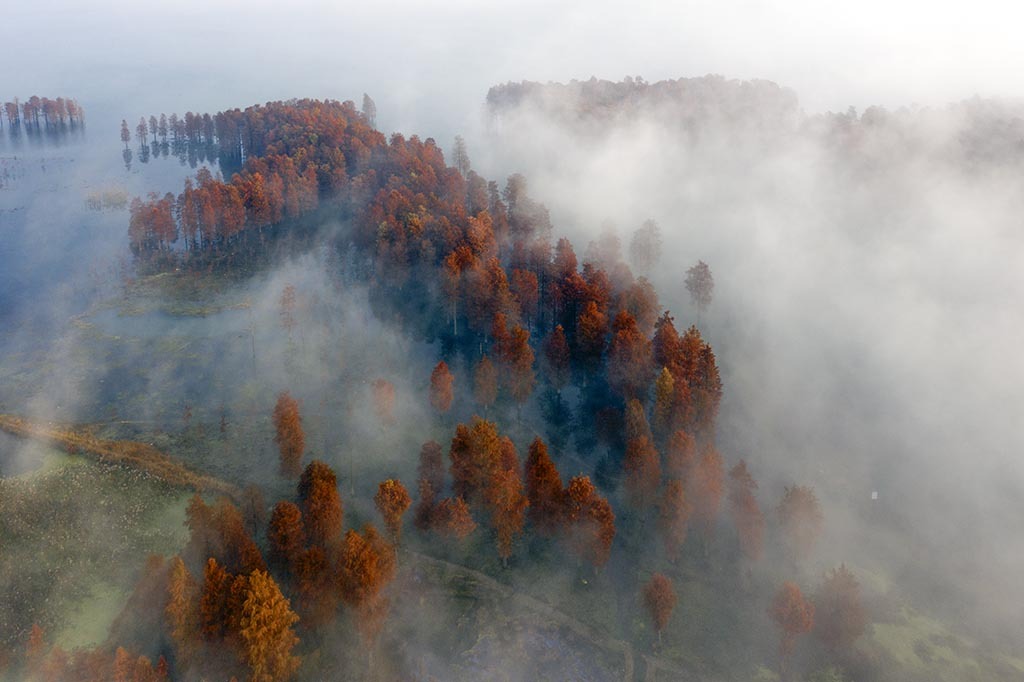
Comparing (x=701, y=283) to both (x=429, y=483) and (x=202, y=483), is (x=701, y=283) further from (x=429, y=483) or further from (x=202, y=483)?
(x=202, y=483)

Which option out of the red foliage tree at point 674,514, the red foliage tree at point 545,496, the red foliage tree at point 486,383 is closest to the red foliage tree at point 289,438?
the red foliage tree at point 486,383

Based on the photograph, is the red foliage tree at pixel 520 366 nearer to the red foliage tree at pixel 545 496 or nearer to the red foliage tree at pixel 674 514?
the red foliage tree at pixel 545 496

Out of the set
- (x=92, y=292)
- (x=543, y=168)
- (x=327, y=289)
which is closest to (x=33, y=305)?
(x=92, y=292)

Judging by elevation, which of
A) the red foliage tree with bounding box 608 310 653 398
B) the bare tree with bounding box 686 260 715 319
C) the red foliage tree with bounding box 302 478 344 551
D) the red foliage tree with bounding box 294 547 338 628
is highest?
the bare tree with bounding box 686 260 715 319

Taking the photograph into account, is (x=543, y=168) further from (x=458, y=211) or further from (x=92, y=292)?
(x=92, y=292)

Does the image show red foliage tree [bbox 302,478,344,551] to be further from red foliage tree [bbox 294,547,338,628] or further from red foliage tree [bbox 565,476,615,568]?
red foliage tree [bbox 565,476,615,568]

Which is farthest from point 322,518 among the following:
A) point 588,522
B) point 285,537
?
point 588,522

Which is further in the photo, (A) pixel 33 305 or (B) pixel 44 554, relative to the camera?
(A) pixel 33 305

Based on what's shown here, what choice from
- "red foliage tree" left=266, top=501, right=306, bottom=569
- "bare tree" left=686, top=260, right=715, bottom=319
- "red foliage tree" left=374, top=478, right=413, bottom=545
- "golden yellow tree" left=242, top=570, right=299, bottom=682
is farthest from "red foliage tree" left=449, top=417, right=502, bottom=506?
"bare tree" left=686, top=260, right=715, bottom=319
